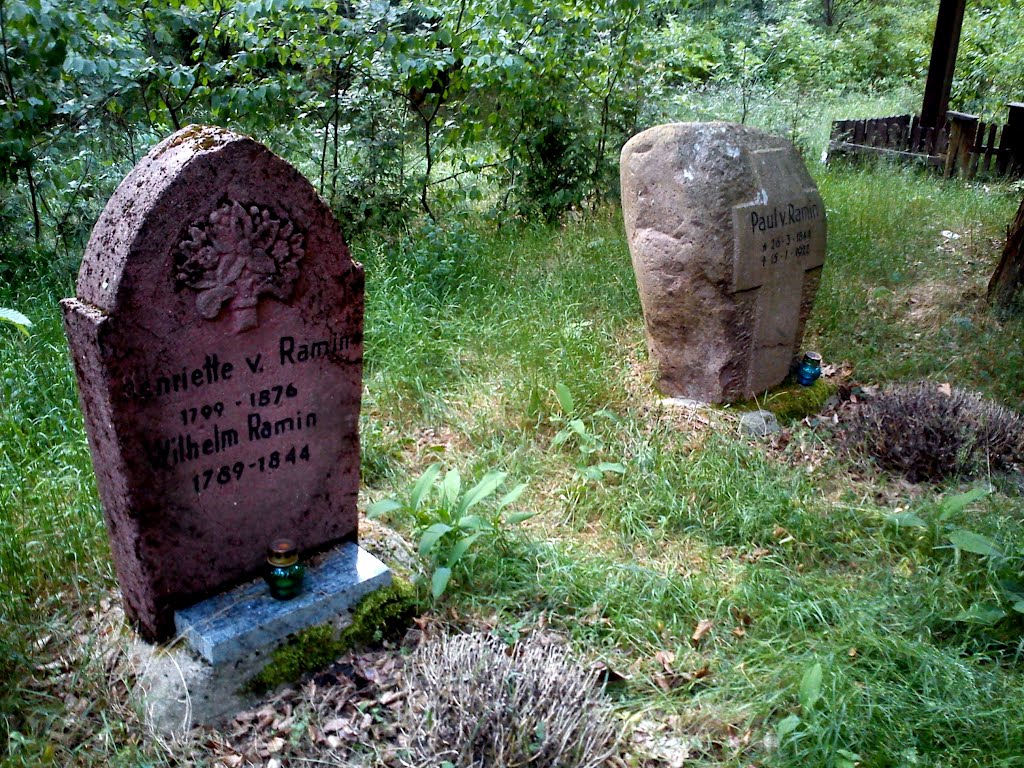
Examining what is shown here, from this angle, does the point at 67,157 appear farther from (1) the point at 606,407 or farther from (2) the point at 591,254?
(1) the point at 606,407

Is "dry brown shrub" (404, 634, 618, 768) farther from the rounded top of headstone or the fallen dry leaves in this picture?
the rounded top of headstone

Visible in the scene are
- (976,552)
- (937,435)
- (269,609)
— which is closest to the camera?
(269,609)

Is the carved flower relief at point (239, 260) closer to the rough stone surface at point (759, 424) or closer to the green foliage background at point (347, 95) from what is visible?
the rough stone surface at point (759, 424)

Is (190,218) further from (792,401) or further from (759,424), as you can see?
(792,401)

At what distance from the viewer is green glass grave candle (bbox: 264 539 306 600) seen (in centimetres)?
261

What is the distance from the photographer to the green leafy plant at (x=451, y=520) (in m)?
2.96

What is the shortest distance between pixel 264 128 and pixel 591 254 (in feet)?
8.68

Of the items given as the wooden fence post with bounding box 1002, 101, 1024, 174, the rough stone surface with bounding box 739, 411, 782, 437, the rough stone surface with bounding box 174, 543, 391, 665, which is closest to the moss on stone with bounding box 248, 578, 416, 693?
the rough stone surface with bounding box 174, 543, 391, 665

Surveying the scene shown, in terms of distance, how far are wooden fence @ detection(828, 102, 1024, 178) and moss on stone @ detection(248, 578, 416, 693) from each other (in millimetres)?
9135

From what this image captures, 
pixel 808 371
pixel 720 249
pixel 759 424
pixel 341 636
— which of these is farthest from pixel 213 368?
pixel 808 371

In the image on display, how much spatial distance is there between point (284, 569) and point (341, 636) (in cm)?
31

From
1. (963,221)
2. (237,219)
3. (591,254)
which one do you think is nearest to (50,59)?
(237,219)

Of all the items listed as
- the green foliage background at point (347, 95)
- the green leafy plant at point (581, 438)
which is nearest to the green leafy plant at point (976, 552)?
the green leafy plant at point (581, 438)

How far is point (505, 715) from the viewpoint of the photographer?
2.20m
